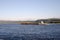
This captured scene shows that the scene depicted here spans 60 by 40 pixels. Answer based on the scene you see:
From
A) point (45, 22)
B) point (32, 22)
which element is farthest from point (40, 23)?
point (32, 22)

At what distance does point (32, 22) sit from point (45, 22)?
8.43 m

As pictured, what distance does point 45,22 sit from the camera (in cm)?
7119

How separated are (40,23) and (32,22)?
940 cm

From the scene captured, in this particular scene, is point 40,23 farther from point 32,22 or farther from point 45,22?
point 32,22

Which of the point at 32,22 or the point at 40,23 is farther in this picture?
the point at 32,22

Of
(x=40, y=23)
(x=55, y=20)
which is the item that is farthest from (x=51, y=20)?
(x=40, y=23)

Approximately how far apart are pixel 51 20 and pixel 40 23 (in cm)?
877

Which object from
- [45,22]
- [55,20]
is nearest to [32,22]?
[45,22]

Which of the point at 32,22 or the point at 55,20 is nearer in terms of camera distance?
the point at 55,20

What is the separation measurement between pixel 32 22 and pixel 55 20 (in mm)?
13459

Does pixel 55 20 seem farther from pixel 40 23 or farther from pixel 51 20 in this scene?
pixel 40 23

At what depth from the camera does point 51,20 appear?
241 ft

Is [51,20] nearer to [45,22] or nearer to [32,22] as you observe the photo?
[45,22]
